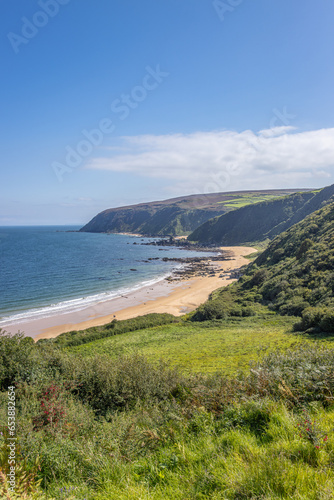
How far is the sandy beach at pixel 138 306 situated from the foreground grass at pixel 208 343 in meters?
11.3

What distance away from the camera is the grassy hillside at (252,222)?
474ft

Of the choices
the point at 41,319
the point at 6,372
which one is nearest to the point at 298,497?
the point at 6,372

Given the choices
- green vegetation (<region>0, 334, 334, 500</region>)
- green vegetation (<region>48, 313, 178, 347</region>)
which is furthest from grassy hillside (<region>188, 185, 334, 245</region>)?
green vegetation (<region>0, 334, 334, 500</region>)

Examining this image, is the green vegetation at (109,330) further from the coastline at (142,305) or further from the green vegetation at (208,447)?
the green vegetation at (208,447)

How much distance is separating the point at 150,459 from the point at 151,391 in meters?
5.92

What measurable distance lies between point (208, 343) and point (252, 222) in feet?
468

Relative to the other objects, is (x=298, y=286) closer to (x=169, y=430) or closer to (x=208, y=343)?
(x=208, y=343)

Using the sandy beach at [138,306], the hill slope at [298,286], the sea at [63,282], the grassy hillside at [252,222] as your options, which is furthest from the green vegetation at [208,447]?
the grassy hillside at [252,222]

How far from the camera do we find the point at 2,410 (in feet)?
24.3

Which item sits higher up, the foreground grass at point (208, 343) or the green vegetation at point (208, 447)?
the green vegetation at point (208, 447)

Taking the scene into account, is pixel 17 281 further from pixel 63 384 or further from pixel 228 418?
pixel 228 418

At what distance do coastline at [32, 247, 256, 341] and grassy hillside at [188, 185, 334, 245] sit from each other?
269 ft

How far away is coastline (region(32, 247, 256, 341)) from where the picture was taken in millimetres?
37375

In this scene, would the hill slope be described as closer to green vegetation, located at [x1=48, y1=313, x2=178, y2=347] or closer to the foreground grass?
the foreground grass
